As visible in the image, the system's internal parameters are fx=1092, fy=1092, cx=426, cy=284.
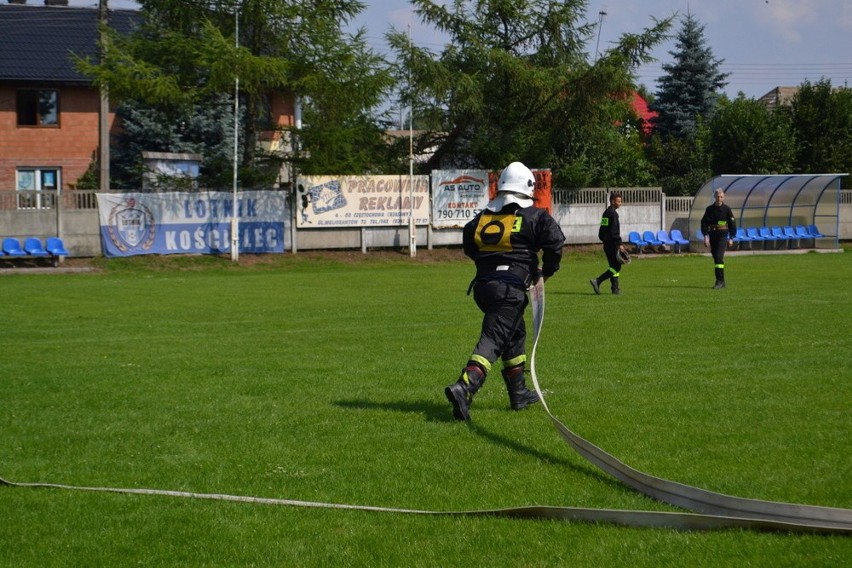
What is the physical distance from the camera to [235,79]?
108ft

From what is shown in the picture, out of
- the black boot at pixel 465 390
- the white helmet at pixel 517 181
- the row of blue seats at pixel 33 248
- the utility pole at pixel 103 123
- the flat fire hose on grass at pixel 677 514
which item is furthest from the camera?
the utility pole at pixel 103 123

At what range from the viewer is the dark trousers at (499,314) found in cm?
862

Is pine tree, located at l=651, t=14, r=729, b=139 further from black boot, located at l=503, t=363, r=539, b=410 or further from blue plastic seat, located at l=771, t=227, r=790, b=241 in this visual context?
black boot, located at l=503, t=363, r=539, b=410

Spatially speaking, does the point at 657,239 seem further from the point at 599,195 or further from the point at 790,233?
the point at 790,233

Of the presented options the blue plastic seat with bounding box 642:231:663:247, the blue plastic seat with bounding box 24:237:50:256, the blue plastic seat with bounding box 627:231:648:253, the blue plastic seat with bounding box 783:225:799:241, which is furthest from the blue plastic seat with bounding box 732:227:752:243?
the blue plastic seat with bounding box 24:237:50:256

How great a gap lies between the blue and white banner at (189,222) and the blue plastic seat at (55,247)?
1544mm

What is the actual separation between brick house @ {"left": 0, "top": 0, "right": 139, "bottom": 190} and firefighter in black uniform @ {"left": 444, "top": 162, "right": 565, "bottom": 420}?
3802cm

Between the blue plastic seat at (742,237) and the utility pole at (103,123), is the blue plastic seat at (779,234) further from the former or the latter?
the utility pole at (103,123)

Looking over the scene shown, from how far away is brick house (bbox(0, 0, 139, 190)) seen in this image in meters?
44.5

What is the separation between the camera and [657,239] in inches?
1490

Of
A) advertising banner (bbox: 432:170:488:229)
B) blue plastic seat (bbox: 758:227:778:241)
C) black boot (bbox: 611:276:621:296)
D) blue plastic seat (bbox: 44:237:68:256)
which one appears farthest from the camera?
blue plastic seat (bbox: 758:227:778:241)

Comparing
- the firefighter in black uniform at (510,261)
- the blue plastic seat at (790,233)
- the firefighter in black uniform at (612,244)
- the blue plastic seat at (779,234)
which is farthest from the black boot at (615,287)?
the blue plastic seat at (790,233)

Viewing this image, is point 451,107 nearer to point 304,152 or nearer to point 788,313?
point 304,152

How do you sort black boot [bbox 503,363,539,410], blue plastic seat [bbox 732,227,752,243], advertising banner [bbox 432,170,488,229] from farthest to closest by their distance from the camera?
1. blue plastic seat [bbox 732,227,752,243]
2. advertising banner [bbox 432,170,488,229]
3. black boot [bbox 503,363,539,410]
